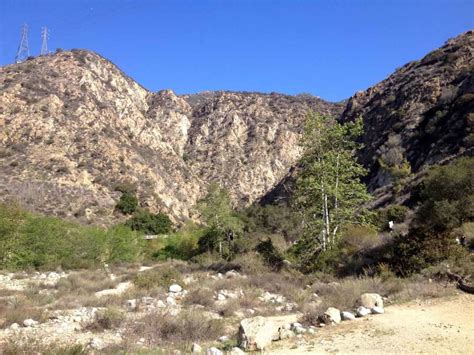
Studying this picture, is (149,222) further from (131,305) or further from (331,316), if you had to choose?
(331,316)

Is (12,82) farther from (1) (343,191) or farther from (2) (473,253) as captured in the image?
(2) (473,253)

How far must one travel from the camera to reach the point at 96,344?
8164 mm

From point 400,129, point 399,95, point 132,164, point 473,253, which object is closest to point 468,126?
point 400,129

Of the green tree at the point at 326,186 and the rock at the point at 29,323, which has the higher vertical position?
the green tree at the point at 326,186

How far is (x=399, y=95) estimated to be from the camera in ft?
206

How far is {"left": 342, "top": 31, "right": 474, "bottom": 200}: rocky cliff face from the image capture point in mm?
43062

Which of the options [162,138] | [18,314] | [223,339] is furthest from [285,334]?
[162,138]

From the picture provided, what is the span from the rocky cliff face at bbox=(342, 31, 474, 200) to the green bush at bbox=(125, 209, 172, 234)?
26.3 m

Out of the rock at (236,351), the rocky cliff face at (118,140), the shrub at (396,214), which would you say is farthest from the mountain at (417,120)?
the rock at (236,351)

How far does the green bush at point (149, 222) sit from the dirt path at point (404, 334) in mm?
44708

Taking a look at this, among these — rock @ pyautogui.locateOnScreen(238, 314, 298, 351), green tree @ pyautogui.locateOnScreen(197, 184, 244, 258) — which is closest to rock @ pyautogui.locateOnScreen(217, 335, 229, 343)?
rock @ pyautogui.locateOnScreen(238, 314, 298, 351)

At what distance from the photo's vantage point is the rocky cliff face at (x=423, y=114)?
4306cm

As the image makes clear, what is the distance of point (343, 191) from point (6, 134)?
4826 cm

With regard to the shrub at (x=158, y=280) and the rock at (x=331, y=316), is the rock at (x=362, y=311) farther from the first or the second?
the shrub at (x=158, y=280)
